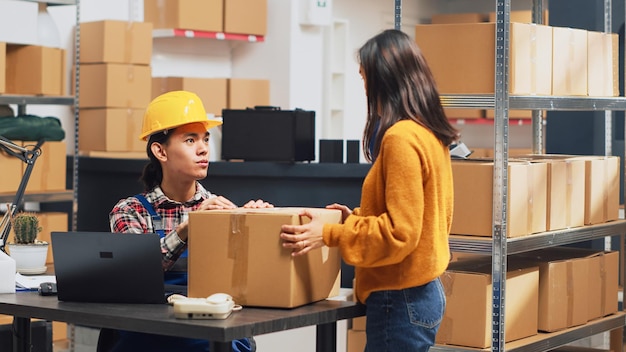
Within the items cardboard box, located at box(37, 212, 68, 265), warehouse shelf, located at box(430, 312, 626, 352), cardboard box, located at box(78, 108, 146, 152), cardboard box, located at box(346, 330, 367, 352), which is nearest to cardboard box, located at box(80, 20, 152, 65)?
cardboard box, located at box(78, 108, 146, 152)

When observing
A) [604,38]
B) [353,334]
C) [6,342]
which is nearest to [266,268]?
[6,342]

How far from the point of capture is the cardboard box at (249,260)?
8.18 feet

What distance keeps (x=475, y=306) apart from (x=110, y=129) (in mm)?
3318

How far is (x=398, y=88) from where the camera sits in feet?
8.50

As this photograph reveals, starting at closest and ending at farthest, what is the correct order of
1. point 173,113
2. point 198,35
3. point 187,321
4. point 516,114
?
point 187,321, point 173,113, point 198,35, point 516,114

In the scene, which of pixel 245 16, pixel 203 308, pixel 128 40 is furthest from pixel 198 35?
pixel 203 308

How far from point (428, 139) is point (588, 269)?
198 centimetres

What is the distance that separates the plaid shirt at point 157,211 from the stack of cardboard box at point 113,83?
3.38 m

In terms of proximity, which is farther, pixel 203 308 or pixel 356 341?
pixel 356 341

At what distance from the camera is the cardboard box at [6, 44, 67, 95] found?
545cm

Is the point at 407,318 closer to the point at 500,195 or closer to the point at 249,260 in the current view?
the point at 249,260

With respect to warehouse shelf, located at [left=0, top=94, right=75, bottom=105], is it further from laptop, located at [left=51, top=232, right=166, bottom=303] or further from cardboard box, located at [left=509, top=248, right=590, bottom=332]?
laptop, located at [left=51, top=232, right=166, bottom=303]

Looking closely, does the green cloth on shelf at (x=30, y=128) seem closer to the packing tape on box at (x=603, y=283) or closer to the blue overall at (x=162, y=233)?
the blue overall at (x=162, y=233)

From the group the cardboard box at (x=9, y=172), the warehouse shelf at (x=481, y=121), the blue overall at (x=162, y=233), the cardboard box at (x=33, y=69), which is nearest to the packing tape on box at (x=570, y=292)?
the blue overall at (x=162, y=233)
